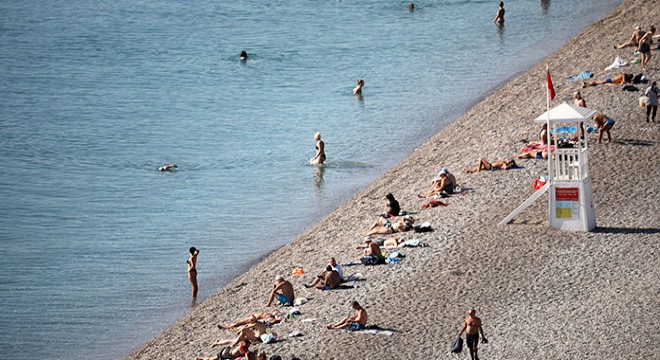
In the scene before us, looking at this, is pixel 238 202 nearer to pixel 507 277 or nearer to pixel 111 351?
pixel 111 351

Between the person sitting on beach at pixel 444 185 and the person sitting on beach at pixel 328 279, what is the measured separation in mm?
4523

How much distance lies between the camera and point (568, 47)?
38.8m

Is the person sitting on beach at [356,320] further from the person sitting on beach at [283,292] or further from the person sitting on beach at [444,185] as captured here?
the person sitting on beach at [444,185]

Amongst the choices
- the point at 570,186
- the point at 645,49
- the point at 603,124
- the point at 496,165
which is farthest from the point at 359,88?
the point at 570,186

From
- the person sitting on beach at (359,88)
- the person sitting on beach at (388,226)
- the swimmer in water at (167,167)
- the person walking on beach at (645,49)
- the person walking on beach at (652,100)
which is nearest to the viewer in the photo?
the person sitting on beach at (388,226)

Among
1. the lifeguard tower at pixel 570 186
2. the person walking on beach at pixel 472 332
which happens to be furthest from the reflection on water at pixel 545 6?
the person walking on beach at pixel 472 332

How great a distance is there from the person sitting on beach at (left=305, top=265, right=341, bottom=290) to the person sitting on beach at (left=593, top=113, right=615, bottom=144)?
787cm

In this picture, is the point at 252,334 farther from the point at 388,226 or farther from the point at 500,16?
the point at 500,16

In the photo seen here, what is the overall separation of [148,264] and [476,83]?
1793 cm

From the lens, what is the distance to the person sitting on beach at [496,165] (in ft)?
82.0

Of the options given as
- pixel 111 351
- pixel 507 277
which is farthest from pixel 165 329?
pixel 507 277

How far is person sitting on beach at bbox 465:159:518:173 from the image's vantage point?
25000 mm

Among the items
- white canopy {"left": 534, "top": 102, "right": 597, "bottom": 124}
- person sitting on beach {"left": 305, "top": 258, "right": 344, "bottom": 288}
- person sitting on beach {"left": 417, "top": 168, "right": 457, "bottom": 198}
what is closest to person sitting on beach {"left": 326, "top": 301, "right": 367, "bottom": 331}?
person sitting on beach {"left": 305, "top": 258, "right": 344, "bottom": 288}

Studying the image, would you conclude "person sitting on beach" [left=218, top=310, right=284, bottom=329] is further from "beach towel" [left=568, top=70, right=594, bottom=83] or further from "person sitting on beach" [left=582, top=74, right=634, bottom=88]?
"beach towel" [left=568, top=70, right=594, bottom=83]
